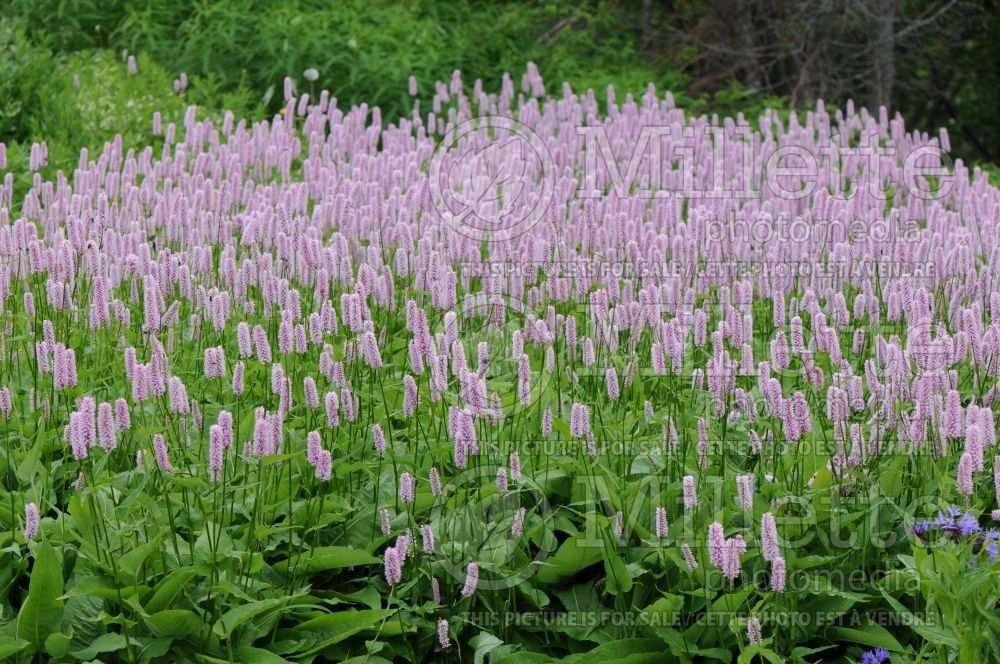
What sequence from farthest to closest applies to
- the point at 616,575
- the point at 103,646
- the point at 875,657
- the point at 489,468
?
1. the point at 489,468
2. the point at 616,575
3. the point at 875,657
4. the point at 103,646

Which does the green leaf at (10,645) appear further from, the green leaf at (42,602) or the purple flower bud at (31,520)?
the purple flower bud at (31,520)

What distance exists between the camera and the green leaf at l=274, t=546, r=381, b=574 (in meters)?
3.20

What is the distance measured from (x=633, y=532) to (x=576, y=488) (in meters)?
0.23

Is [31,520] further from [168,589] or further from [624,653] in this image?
[624,653]

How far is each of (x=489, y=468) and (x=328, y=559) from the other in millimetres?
623

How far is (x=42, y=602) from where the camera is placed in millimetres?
2975

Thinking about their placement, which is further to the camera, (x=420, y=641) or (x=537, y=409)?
(x=537, y=409)

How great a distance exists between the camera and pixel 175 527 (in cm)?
334

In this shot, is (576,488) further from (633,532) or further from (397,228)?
(397,228)

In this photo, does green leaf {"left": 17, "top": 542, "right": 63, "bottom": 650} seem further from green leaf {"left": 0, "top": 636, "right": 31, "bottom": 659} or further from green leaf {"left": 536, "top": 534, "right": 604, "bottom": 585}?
green leaf {"left": 536, "top": 534, "right": 604, "bottom": 585}

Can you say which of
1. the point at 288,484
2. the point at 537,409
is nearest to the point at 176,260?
the point at 288,484

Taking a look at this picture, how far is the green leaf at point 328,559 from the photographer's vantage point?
10.5ft

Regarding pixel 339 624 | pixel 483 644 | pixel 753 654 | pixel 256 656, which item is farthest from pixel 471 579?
pixel 753 654

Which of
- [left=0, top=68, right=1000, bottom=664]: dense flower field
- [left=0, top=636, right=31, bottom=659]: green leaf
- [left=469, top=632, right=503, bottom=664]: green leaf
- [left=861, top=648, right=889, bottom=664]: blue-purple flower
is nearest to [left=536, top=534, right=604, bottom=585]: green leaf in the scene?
[left=0, top=68, right=1000, bottom=664]: dense flower field
